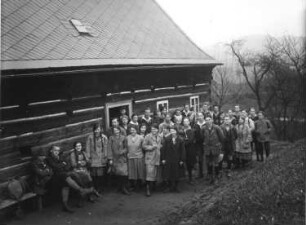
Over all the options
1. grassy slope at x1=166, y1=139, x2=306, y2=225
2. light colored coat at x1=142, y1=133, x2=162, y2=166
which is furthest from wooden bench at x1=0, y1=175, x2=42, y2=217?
grassy slope at x1=166, y1=139, x2=306, y2=225

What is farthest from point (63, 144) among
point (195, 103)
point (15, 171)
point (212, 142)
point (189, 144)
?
point (195, 103)

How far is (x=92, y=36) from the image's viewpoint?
1237 centimetres

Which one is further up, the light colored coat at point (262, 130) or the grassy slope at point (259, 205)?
the light colored coat at point (262, 130)

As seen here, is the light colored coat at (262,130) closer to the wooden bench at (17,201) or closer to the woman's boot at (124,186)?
the woman's boot at (124,186)

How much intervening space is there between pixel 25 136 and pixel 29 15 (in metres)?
3.66

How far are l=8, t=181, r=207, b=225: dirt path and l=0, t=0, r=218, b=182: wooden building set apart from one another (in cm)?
127

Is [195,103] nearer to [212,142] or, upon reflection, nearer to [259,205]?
[212,142]

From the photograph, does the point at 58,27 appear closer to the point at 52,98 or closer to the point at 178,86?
the point at 52,98

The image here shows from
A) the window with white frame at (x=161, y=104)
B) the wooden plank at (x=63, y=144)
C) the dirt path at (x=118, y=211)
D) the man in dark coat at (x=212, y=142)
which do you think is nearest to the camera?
the dirt path at (x=118, y=211)

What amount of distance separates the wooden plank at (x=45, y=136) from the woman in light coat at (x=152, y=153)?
2.26 m

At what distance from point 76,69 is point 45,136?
2.13 metres

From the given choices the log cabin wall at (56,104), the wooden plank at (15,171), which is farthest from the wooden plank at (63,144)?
the wooden plank at (15,171)

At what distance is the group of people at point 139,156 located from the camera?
28.8ft

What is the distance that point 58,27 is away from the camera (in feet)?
36.6
